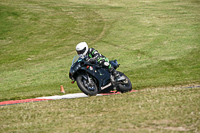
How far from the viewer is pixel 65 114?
7.31 m

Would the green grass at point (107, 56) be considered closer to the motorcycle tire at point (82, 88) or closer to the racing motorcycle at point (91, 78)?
the motorcycle tire at point (82, 88)

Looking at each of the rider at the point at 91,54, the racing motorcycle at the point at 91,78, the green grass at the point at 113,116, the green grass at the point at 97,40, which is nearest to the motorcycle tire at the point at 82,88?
the racing motorcycle at the point at 91,78

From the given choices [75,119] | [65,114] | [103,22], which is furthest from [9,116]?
[103,22]

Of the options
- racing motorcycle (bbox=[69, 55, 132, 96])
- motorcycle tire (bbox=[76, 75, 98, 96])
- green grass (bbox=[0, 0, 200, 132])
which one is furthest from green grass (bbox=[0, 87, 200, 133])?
racing motorcycle (bbox=[69, 55, 132, 96])

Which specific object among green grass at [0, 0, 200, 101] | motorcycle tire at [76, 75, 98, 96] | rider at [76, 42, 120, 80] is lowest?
green grass at [0, 0, 200, 101]

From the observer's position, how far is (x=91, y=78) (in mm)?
10055

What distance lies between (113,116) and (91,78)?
3.52 m

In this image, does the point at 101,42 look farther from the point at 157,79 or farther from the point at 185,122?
the point at 185,122

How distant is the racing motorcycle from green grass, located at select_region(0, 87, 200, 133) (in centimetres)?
126

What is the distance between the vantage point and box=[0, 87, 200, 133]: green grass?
229 inches

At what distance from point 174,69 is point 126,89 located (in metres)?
6.38

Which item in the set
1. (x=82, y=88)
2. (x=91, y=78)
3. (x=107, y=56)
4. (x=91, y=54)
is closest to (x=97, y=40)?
(x=107, y=56)

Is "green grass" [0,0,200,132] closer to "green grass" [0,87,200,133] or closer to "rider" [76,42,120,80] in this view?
"green grass" [0,87,200,133]

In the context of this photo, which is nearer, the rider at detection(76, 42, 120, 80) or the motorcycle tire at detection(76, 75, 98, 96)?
the motorcycle tire at detection(76, 75, 98, 96)
